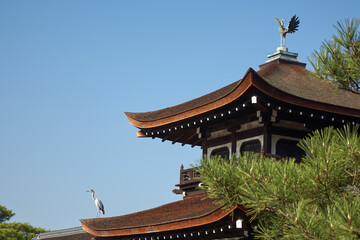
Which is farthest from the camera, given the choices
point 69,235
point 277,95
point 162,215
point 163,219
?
point 69,235

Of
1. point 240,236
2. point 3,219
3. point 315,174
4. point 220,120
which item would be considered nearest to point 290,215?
point 315,174

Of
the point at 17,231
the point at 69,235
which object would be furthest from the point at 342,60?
the point at 17,231

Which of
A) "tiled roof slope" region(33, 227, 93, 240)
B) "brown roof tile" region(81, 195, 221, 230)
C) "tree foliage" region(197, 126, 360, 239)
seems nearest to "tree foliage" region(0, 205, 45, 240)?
"tiled roof slope" region(33, 227, 93, 240)

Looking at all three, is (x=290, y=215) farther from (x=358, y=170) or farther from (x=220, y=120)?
(x=220, y=120)

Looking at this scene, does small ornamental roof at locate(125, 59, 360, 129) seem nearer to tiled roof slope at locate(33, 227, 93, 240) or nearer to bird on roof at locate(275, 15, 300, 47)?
bird on roof at locate(275, 15, 300, 47)

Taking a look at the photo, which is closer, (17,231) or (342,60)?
(342,60)

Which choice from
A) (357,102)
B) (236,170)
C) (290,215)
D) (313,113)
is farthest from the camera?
(357,102)

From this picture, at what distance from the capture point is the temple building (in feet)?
46.4

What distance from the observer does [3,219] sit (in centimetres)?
5762

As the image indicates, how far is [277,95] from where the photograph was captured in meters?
14.3

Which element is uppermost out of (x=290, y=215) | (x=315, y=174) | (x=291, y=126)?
(x=291, y=126)

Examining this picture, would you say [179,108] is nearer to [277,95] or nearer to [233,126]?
[233,126]

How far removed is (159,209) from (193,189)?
119 centimetres

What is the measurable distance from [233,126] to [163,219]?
3239mm
